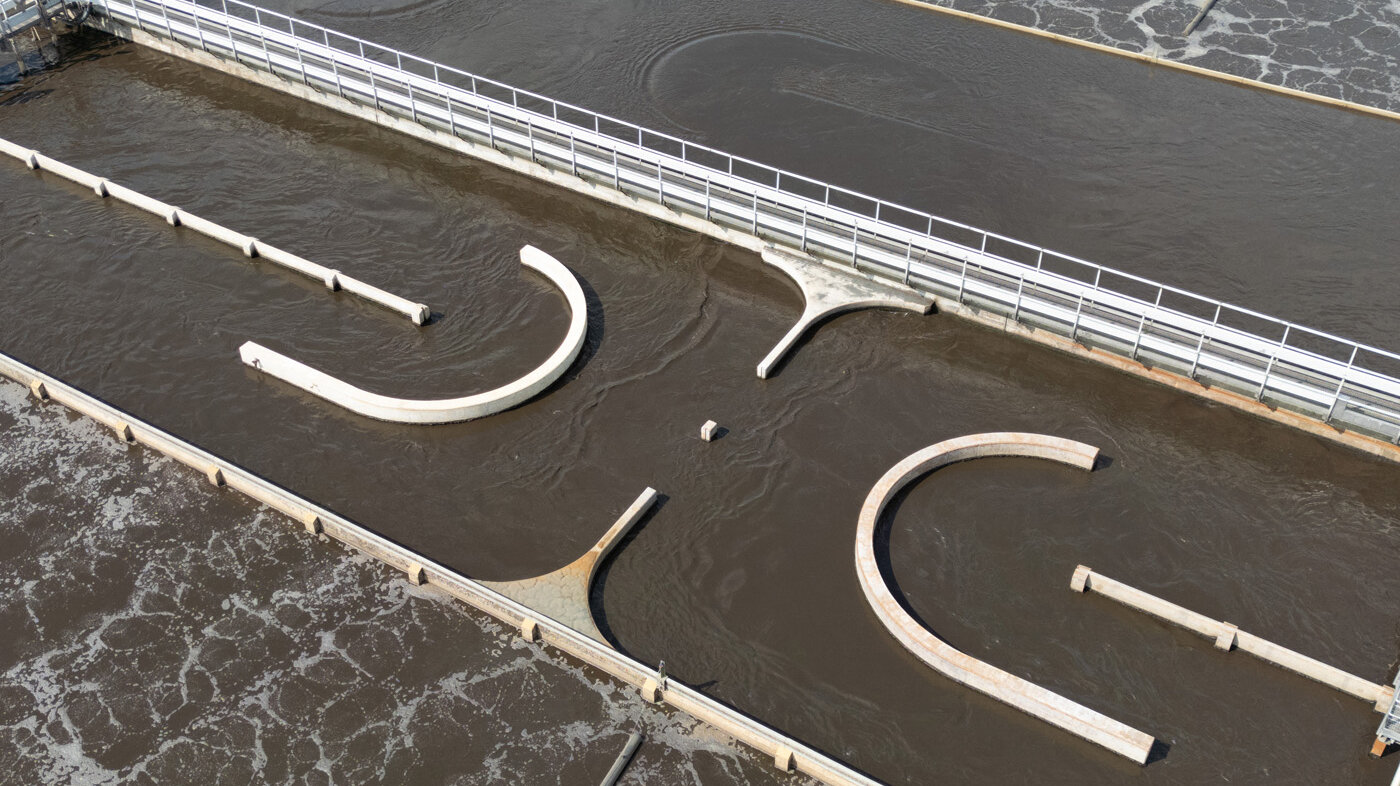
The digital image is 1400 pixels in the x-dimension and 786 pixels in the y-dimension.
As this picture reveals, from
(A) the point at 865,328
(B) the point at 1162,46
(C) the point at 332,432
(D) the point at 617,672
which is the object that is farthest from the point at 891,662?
(B) the point at 1162,46

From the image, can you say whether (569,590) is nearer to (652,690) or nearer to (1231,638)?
(652,690)

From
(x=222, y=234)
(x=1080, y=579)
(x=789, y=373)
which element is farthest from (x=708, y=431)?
(x=222, y=234)

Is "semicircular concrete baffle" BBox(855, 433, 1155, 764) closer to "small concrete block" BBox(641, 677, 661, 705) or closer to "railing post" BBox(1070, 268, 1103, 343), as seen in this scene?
"railing post" BBox(1070, 268, 1103, 343)

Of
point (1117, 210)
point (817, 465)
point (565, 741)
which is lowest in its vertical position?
point (565, 741)

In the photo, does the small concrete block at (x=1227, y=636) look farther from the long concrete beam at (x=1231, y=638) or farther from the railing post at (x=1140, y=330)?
the railing post at (x=1140, y=330)

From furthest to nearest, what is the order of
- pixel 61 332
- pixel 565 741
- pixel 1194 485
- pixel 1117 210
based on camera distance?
pixel 1117 210 < pixel 61 332 < pixel 1194 485 < pixel 565 741

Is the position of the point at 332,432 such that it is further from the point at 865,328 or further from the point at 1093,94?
the point at 1093,94

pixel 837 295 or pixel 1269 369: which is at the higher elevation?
pixel 1269 369
